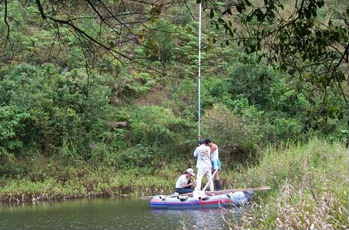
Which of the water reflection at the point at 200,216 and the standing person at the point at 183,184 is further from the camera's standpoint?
the standing person at the point at 183,184

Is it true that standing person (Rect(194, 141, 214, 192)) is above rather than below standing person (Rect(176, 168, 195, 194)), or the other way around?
above

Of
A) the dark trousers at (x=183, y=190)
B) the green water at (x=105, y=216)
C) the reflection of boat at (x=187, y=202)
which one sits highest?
the dark trousers at (x=183, y=190)

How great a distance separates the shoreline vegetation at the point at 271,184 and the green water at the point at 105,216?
3.87 feet

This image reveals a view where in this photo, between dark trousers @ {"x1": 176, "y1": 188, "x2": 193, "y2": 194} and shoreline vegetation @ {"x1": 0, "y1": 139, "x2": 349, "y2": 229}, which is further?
Result: dark trousers @ {"x1": 176, "y1": 188, "x2": 193, "y2": 194}

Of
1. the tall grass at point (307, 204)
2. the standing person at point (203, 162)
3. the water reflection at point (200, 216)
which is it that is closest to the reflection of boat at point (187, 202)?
the water reflection at point (200, 216)

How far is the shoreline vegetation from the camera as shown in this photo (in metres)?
8.07

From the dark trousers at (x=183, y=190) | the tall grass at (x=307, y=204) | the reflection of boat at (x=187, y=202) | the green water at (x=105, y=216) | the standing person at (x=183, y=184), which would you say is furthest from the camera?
the standing person at (x=183, y=184)

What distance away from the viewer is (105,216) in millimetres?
13953

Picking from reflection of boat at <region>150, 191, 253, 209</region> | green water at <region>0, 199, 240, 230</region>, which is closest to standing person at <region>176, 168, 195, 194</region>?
reflection of boat at <region>150, 191, 253, 209</region>

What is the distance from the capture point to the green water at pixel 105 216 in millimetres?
12555

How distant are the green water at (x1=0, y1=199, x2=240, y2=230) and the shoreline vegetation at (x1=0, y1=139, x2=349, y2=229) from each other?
1.18m

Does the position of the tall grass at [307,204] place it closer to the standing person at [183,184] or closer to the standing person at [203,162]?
the standing person at [203,162]

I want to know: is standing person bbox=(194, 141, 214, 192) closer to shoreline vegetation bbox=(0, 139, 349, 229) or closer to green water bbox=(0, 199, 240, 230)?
shoreline vegetation bbox=(0, 139, 349, 229)

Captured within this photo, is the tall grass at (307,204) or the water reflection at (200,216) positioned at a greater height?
the tall grass at (307,204)
